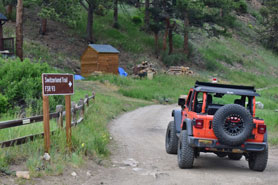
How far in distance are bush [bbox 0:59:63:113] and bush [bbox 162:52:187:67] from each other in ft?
104

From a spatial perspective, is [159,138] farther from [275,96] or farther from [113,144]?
[275,96]

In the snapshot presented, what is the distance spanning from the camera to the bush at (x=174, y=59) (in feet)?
163

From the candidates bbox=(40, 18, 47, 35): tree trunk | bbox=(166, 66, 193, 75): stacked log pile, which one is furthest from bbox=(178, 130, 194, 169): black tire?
bbox=(40, 18, 47, 35): tree trunk

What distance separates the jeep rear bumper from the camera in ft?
30.6

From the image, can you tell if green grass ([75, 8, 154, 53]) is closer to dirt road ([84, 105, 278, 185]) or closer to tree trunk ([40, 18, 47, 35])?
tree trunk ([40, 18, 47, 35])

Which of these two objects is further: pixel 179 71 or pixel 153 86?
pixel 179 71

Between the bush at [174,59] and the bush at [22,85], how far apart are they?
104ft

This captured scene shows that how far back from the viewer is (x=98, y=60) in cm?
3944

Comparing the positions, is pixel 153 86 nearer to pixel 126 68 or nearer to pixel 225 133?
pixel 126 68


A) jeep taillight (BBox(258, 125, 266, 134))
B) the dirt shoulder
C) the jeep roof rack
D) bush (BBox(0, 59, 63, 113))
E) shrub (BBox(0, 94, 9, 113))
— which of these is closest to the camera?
the dirt shoulder

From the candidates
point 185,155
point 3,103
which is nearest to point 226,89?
point 185,155

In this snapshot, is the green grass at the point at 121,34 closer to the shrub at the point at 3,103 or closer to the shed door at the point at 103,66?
the shed door at the point at 103,66

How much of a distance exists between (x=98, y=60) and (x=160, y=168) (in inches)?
1190

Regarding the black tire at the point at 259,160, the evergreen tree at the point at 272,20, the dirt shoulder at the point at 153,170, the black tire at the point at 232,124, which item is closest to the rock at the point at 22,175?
the dirt shoulder at the point at 153,170
